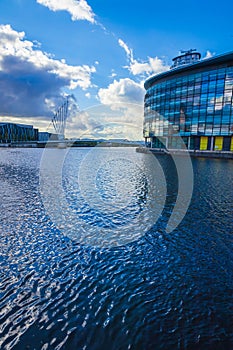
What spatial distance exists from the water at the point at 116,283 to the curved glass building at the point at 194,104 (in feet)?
208

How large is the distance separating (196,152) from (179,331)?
66.0m

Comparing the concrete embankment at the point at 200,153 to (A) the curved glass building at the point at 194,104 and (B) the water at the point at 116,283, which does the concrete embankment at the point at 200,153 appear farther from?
(B) the water at the point at 116,283

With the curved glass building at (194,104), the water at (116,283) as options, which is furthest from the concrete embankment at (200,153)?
the water at (116,283)

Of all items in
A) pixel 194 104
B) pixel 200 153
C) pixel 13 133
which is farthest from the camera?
pixel 13 133

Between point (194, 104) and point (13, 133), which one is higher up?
point (194, 104)

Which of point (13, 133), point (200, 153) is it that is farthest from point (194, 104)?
point (13, 133)

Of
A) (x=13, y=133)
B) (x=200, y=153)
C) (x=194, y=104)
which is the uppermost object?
(x=194, y=104)

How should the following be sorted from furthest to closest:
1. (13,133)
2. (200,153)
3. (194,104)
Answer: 1. (13,133)
2. (194,104)
3. (200,153)

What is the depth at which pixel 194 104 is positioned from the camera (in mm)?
73625

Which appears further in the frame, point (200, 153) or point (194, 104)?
point (194, 104)

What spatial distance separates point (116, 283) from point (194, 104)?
77199 mm

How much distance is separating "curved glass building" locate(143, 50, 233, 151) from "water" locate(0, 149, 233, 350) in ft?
208

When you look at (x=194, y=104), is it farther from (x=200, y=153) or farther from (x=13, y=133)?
(x=13, y=133)

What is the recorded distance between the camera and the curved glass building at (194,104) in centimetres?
6656
